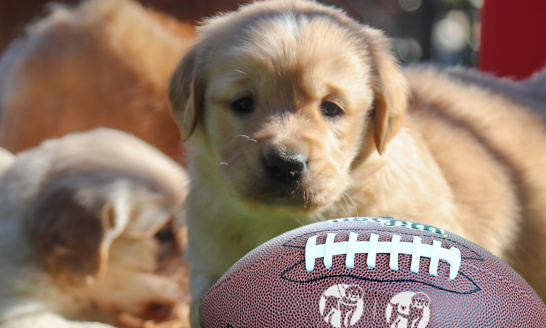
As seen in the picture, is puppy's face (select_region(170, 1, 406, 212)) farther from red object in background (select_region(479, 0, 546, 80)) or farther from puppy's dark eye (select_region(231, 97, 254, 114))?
red object in background (select_region(479, 0, 546, 80))

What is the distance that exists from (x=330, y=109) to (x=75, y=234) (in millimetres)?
1435

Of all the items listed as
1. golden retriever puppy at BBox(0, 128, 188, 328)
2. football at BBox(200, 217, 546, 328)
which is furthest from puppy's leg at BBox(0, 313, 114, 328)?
football at BBox(200, 217, 546, 328)

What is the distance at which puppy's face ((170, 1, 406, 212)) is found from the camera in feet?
7.43

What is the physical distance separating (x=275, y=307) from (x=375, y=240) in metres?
0.37

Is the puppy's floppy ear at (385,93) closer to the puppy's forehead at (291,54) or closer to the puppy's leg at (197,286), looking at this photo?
the puppy's forehead at (291,54)

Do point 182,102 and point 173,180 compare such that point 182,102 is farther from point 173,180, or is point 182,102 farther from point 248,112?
point 173,180

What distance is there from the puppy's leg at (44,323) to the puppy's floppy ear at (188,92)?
1.12 m

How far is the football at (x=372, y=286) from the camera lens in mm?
1582

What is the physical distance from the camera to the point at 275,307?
65.7 inches

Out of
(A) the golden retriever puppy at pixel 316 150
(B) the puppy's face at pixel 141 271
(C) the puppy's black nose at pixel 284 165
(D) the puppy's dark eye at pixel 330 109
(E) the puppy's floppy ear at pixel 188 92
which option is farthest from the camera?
(B) the puppy's face at pixel 141 271

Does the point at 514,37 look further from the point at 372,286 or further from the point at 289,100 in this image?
the point at 372,286

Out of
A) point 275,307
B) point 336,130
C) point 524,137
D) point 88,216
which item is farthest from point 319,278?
point 524,137

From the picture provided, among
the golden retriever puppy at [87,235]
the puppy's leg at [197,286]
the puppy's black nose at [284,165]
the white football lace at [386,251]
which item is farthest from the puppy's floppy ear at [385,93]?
the golden retriever puppy at [87,235]

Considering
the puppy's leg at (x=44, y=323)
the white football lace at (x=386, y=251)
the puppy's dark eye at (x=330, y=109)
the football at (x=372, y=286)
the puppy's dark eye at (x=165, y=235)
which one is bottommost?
the puppy's leg at (x=44, y=323)
